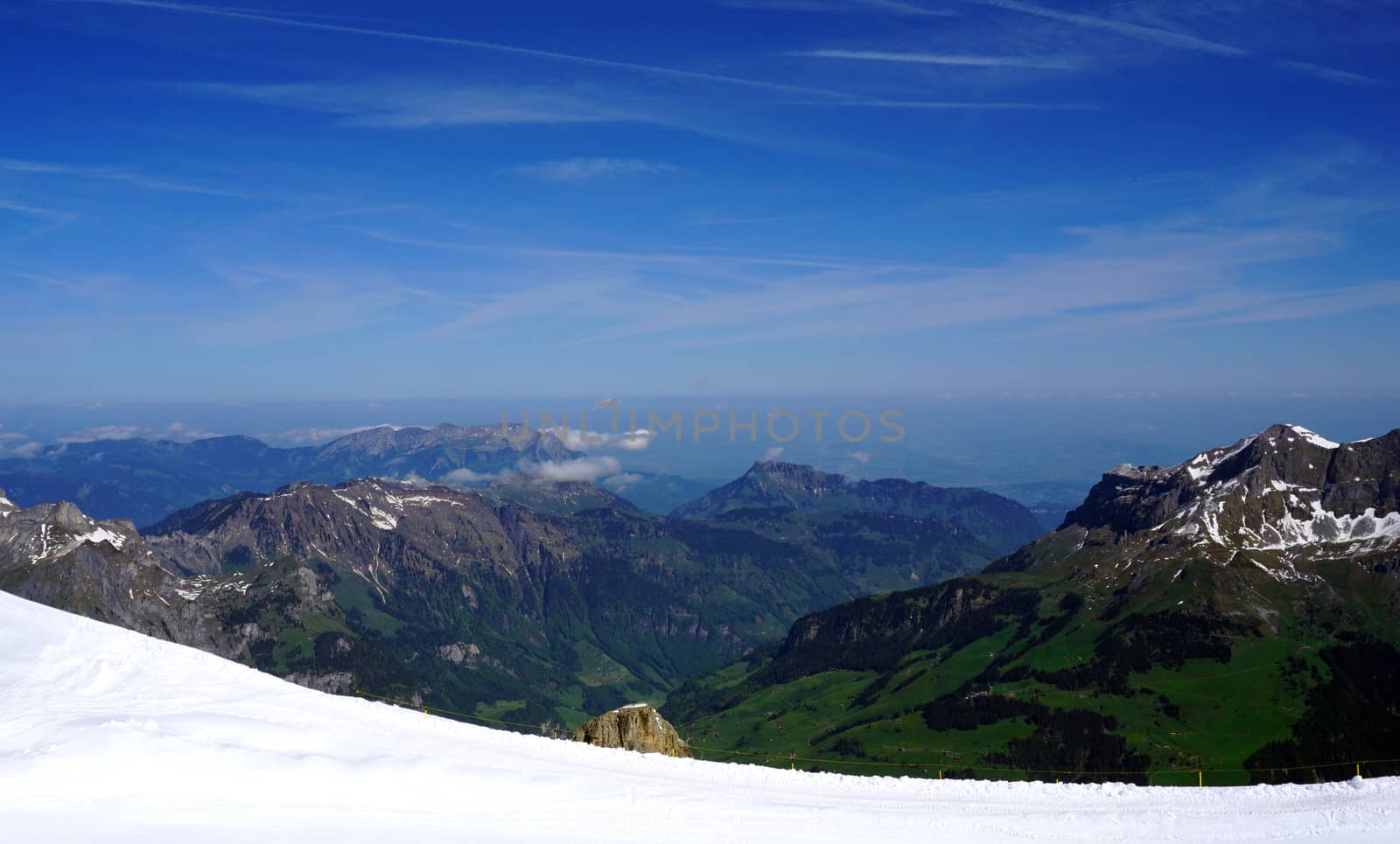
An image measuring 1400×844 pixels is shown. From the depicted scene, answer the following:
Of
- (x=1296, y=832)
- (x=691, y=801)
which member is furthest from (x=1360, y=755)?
(x=691, y=801)

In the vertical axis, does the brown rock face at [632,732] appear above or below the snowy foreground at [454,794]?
below

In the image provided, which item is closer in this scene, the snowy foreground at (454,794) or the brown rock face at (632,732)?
the snowy foreground at (454,794)

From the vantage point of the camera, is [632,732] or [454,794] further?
[632,732]

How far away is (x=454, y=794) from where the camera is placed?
3022 cm

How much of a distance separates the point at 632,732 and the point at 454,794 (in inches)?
532

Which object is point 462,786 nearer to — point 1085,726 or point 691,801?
point 691,801

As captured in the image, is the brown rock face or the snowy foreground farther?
the brown rock face

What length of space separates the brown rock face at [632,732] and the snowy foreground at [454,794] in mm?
5995

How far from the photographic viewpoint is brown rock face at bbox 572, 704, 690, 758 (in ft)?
138

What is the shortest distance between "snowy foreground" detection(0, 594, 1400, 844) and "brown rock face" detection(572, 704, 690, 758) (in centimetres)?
600

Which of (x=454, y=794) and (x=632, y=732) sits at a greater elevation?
(x=454, y=794)

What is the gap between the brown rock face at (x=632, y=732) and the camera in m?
42.1

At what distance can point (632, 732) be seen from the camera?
139ft

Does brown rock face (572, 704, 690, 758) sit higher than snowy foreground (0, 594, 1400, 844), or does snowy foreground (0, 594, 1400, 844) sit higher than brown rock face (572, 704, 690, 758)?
snowy foreground (0, 594, 1400, 844)
